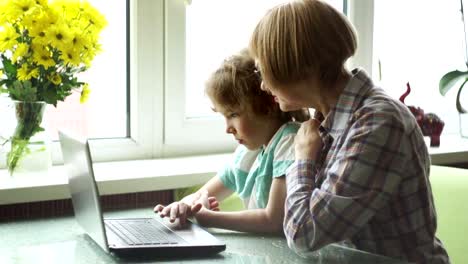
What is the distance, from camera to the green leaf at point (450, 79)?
2846mm

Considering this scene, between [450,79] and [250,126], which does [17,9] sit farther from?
[450,79]

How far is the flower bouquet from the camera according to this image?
1.96m

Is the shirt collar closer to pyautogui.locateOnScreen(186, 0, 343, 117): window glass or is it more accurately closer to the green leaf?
pyautogui.locateOnScreen(186, 0, 343, 117): window glass

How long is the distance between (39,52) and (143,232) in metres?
0.55

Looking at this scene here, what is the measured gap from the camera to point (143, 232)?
1693 millimetres

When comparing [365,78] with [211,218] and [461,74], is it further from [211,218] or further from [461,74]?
[461,74]

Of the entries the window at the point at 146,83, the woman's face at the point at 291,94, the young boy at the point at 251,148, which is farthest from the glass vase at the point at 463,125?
the woman's face at the point at 291,94

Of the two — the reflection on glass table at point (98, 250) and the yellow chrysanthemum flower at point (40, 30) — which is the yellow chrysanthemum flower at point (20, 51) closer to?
the yellow chrysanthemum flower at point (40, 30)

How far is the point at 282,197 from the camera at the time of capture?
172 cm

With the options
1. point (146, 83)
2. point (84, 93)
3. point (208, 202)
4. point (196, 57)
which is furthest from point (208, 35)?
point (208, 202)

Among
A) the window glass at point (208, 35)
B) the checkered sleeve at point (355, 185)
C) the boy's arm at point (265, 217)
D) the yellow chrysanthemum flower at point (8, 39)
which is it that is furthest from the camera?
the window glass at point (208, 35)

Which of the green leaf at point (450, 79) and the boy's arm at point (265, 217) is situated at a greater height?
the green leaf at point (450, 79)

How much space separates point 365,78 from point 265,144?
0.35m

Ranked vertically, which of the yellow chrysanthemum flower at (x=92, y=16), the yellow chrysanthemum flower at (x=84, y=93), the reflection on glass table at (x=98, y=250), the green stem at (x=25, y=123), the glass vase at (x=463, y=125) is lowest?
the reflection on glass table at (x=98, y=250)
